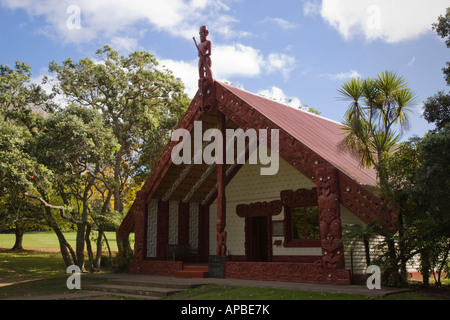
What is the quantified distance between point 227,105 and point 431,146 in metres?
6.74

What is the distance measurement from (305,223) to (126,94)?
10896 mm

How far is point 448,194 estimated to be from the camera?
8648 mm

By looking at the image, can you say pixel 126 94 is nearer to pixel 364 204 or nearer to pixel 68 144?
pixel 68 144

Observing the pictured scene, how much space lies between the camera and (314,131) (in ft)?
52.0

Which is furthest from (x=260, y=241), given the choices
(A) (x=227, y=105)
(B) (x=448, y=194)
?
(B) (x=448, y=194)

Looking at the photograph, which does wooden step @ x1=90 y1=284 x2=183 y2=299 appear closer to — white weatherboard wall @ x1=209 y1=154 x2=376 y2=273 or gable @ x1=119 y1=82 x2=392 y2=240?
gable @ x1=119 y1=82 x2=392 y2=240

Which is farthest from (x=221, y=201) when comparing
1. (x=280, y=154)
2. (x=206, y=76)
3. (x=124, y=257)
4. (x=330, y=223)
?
(x=124, y=257)

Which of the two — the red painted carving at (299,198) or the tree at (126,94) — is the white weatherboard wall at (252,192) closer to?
the red painted carving at (299,198)

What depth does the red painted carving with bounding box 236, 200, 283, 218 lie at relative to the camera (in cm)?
1573

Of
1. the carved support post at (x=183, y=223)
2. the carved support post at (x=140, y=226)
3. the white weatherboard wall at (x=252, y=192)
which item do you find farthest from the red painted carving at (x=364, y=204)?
the carved support post at (x=183, y=223)
